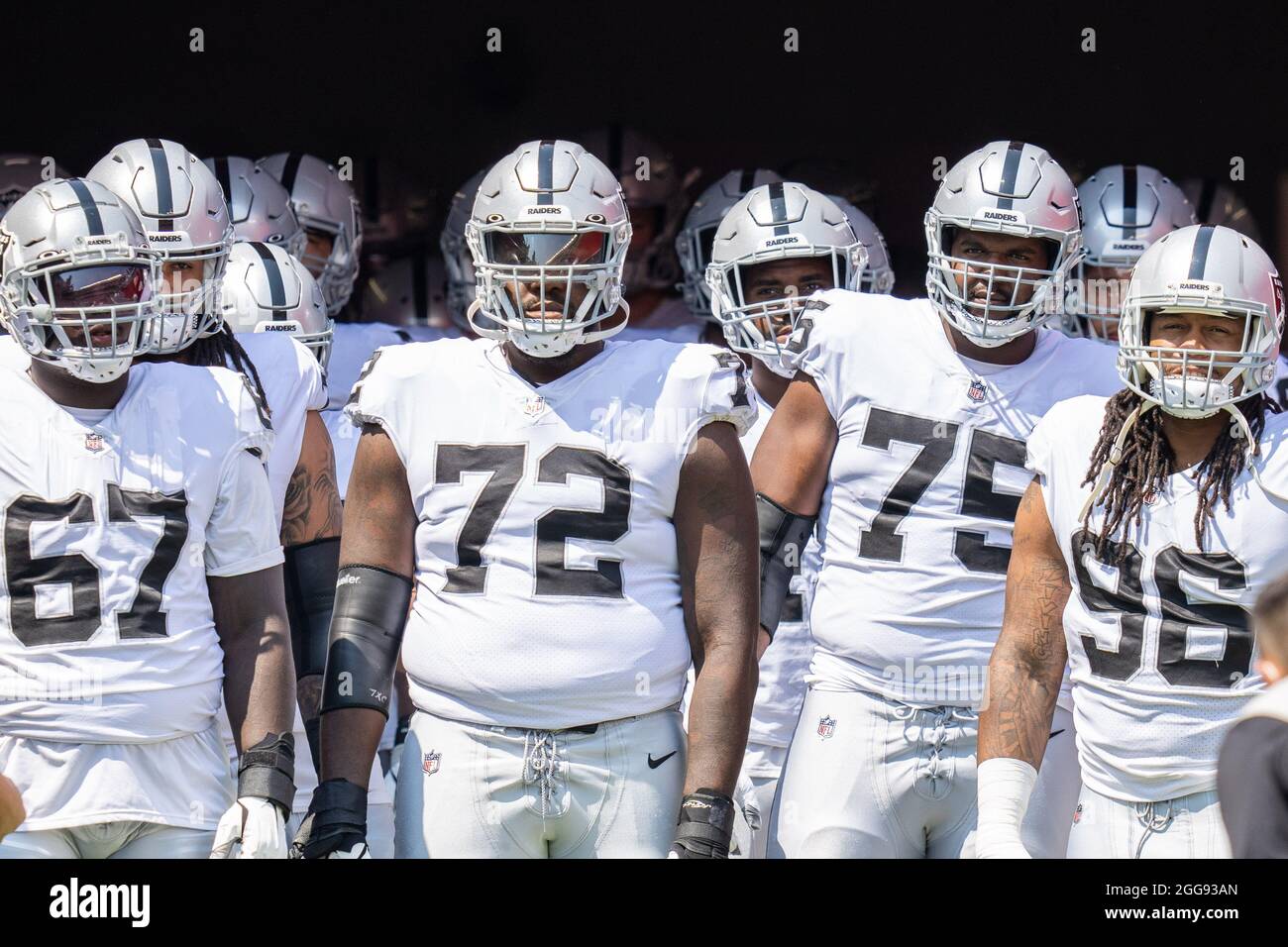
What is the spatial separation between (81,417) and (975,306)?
58.8 inches

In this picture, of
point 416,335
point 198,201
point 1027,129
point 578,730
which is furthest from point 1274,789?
point 1027,129

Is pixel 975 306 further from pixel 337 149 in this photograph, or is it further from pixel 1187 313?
pixel 337 149

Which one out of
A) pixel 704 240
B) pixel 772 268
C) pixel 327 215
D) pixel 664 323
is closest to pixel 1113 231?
pixel 704 240

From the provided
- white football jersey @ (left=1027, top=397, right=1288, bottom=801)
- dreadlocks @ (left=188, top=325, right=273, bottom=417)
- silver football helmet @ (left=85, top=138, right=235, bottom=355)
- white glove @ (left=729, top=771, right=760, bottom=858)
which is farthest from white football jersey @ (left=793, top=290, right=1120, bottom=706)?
silver football helmet @ (left=85, top=138, right=235, bottom=355)

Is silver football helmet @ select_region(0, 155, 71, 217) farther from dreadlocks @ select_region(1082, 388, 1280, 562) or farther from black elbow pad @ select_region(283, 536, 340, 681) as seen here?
dreadlocks @ select_region(1082, 388, 1280, 562)

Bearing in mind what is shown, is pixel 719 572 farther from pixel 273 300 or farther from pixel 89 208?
pixel 273 300

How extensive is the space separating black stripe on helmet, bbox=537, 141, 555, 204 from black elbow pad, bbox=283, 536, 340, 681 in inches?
32.9

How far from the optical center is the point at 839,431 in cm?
384

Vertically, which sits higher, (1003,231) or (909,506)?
(1003,231)

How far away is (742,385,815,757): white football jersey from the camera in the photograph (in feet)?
13.5

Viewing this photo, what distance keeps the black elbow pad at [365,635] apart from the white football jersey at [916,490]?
0.82 meters

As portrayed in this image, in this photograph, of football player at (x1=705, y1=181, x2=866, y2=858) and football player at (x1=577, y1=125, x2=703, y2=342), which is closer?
football player at (x1=705, y1=181, x2=866, y2=858)

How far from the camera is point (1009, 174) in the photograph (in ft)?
13.1

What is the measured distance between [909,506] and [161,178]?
1534 mm
